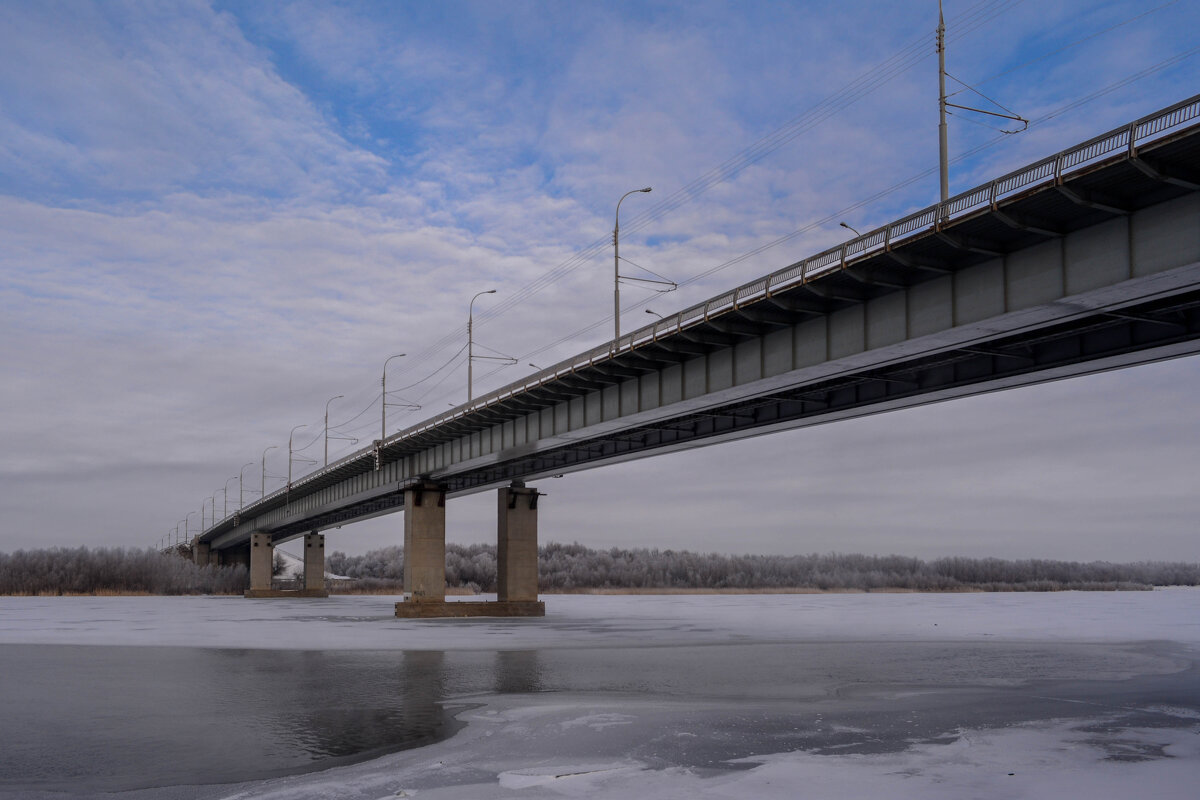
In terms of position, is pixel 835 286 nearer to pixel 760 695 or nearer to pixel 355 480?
pixel 760 695

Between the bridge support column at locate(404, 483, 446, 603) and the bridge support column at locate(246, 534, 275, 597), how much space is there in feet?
230

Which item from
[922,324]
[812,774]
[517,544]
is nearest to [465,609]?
[517,544]

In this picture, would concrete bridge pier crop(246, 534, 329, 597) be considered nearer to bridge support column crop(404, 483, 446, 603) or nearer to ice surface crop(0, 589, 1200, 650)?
bridge support column crop(404, 483, 446, 603)

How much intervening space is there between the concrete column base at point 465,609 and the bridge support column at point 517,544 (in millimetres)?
1487

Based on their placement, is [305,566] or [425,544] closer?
[425,544]

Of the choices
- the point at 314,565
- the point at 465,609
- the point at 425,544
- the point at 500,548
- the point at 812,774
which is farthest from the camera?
the point at 314,565

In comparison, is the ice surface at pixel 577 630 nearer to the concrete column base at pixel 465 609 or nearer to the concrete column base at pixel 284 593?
the concrete column base at pixel 465 609

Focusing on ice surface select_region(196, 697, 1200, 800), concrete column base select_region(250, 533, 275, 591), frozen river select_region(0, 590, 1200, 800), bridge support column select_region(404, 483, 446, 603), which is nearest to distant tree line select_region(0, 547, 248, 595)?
concrete column base select_region(250, 533, 275, 591)

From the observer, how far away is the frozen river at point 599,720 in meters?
12.1

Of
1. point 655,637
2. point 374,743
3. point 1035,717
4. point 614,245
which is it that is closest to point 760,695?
point 1035,717

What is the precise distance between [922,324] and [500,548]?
46.5 meters

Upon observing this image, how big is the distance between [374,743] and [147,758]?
304 centimetres

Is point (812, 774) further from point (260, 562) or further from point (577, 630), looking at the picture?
point (260, 562)

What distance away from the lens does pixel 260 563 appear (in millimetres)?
135500
